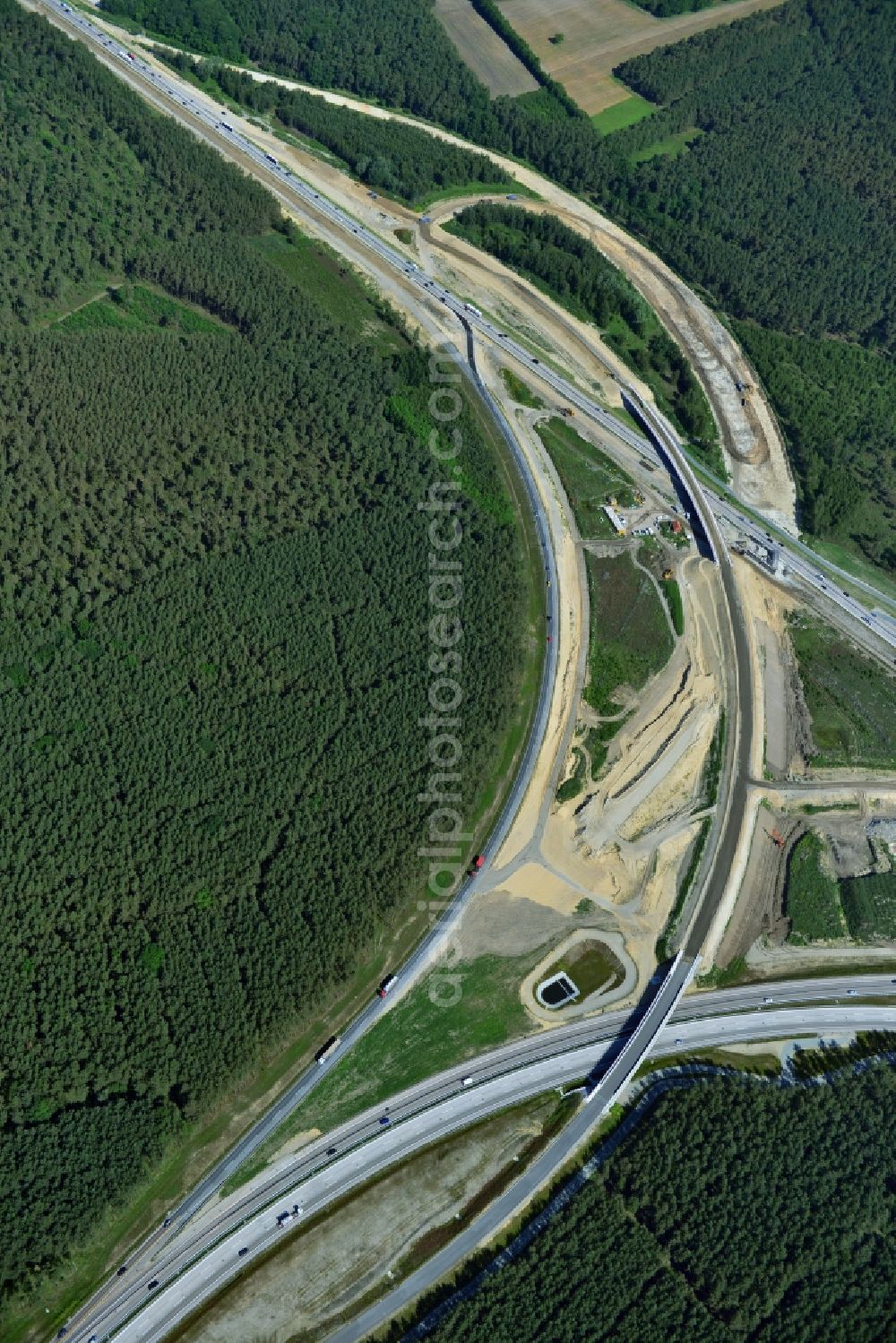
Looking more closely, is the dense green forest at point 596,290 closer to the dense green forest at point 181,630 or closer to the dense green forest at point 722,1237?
the dense green forest at point 181,630

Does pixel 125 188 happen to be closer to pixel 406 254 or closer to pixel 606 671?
pixel 406 254

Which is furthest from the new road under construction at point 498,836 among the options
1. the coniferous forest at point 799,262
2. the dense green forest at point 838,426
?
the coniferous forest at point 799,262

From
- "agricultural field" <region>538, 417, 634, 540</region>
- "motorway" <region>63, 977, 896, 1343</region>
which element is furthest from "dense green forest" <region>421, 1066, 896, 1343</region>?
"agricultural field" <region>538, 417, 634, 540</region>

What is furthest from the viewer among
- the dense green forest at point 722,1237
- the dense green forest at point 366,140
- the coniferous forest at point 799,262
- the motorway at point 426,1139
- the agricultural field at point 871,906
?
the dense green forest at point 366,140

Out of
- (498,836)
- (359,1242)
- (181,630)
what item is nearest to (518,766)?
(498,836)

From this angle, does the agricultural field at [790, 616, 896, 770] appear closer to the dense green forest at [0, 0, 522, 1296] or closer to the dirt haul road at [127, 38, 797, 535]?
the dirt haul road at [127, 38, 797, 535]

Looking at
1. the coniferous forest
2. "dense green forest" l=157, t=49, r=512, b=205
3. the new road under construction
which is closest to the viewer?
the new road under construction
